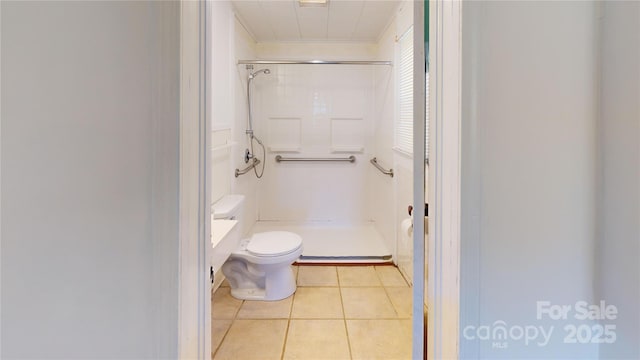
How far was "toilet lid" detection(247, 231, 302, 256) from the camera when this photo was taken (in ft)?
8.40

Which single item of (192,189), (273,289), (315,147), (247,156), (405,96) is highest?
(405,96)

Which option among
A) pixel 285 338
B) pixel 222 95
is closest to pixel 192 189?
pixel 285 338

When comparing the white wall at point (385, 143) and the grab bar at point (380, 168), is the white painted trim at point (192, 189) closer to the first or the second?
the white wall at point (385, 143)

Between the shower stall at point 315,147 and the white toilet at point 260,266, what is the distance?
56.9 inches

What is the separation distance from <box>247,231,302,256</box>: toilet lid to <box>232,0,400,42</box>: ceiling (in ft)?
5.94

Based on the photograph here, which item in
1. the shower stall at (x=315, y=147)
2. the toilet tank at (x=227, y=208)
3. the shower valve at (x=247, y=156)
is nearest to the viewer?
the toilet tank at (x=227, y=208)

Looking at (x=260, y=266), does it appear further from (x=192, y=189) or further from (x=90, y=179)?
(x=90, y=179)

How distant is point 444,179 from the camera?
1.06m

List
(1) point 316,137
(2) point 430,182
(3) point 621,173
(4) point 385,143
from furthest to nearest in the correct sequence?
(1) point 316,137 → (4) point 385,143 → (2) point 430,182 → (3) point 621,173

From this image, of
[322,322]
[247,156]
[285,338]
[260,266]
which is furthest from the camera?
[247,156]

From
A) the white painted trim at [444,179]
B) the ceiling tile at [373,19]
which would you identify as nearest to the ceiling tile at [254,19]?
the ceiling tile at [373,19]

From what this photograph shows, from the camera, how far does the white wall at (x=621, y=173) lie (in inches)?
37.4

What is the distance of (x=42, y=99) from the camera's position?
2.31 ft

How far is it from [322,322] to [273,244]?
25.2 inches
